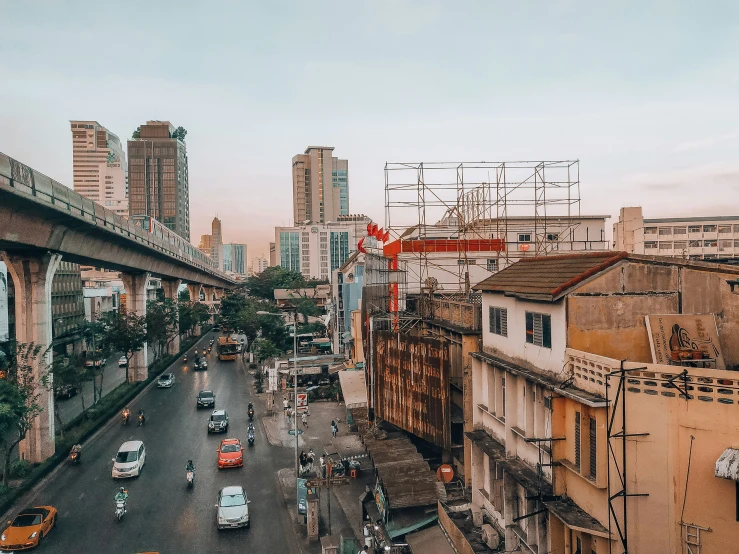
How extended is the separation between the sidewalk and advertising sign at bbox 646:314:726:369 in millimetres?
12143

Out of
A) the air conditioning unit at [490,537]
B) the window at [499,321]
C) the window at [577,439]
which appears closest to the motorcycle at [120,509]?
the air conditioning unit at [490,537]

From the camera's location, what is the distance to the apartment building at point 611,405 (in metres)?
8.91

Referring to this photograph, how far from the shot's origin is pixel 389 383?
Result: 2395cm

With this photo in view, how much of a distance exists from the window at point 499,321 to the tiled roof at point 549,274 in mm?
649

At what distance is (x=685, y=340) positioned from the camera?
11211mm

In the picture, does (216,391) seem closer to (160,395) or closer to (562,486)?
(160,395)

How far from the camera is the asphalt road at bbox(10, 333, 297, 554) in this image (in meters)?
18.5

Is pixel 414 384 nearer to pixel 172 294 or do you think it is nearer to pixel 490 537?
pixel 490 537

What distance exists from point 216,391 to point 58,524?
26.1 meters

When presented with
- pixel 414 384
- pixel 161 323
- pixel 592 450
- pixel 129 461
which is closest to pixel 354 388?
pixel 414 384

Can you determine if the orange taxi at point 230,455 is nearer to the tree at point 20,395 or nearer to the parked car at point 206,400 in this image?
the tree at point 20,395

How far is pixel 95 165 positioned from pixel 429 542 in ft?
651

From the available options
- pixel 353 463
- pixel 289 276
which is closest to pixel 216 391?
pixel 353 463

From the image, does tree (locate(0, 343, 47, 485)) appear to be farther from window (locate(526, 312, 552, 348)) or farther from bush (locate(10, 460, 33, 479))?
window (locate(526, 312, 552, 348))
